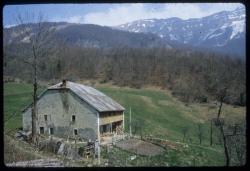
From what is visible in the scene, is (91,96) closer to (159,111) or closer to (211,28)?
(211,28)

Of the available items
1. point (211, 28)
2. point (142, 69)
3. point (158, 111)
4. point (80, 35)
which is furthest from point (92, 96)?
point (158, 111)

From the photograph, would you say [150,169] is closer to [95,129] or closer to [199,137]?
[95,129]

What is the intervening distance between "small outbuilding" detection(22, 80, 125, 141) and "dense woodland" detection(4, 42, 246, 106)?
27 cm

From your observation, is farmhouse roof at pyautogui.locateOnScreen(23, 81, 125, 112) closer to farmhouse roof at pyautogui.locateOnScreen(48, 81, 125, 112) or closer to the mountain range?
farmhouse roof at pyautogui.locateOnScreen(48, 81, 125, 112)

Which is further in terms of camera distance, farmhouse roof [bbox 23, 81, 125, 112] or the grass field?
the grass field

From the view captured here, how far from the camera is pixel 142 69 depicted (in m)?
9.96

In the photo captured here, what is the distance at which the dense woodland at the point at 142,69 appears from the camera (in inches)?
182

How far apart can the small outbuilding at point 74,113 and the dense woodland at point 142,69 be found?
269 millimetres

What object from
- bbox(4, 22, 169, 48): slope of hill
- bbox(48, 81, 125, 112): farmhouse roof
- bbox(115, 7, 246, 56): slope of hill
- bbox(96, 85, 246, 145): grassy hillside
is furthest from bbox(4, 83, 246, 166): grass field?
bbox(115, 7, 246, 56): slope of hill

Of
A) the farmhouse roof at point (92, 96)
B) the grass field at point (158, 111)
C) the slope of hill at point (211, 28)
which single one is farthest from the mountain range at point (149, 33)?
the grass field at point (158, 111)

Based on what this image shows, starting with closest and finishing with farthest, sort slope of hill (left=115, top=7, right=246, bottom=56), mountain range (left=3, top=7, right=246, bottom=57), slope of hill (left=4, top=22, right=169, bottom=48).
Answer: slope of hill (left=115, top=7, right=246, bottom=56) < mountain range (left=3, top=7, right=246, bottom=57) < slope of hill (left=4, top=22, right=169, bottom=48)

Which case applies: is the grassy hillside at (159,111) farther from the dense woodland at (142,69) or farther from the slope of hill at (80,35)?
the slope of hill at (80,35)

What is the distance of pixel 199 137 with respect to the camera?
28.9 feet

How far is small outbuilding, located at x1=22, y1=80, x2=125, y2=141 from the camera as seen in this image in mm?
5923
